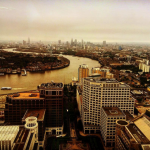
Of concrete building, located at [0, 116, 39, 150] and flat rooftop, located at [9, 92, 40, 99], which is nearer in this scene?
concrete building, located at [0, 116, 39, 150]

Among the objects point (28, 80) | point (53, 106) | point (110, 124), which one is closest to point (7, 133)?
point (53, 106)

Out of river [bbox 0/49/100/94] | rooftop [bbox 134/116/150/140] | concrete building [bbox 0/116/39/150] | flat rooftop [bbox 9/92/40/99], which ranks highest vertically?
flat rooftop [bbox 9/92/40/99]

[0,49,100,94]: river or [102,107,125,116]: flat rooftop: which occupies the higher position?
[102,107,125,116]: flat rooftop

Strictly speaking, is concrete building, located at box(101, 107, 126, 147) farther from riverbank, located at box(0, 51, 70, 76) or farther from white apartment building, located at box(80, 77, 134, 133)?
riverbank, located at box(0, 51, 70, 76)

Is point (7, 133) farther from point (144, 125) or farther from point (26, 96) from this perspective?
point (144, 125)

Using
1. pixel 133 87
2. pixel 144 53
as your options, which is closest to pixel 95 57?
pixel 144 53

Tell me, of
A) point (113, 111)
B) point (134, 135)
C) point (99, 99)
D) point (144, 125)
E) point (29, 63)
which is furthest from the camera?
point (29, 63)

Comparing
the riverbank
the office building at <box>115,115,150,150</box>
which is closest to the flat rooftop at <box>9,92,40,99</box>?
the office building at <box>115,115,150,150</box>
